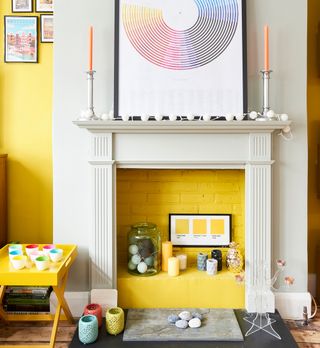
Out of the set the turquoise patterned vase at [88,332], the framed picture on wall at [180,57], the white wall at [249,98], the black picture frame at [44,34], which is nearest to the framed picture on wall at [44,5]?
the black picture frame at [44,34]

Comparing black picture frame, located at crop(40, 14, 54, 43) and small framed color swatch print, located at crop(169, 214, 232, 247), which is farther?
black picture frame, located at crop(40, 14, 54, 43)

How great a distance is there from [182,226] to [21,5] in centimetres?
202

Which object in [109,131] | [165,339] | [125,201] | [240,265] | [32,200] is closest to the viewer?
[165,339]

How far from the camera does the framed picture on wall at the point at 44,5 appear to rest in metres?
2.77

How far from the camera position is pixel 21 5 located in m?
2.76

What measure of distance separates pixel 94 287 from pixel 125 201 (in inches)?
24.2

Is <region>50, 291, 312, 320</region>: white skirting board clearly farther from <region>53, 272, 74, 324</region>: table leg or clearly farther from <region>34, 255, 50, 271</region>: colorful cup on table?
<region>34, 255, 50, 271</region>: colorful cup on table

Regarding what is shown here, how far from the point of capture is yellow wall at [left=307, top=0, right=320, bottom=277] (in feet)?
8.74

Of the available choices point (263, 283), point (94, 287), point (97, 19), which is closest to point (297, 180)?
point (263, 283)

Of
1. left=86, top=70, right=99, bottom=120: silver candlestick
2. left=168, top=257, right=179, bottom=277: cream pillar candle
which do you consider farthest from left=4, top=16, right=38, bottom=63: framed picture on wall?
left=168, top=257, right=179, bottom=277: cream pillar candle

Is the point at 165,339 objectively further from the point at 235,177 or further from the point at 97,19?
the point at 97,19

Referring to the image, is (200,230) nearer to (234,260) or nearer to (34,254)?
(234,260)

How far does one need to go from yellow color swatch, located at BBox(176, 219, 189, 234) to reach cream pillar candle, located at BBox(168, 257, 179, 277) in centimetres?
26

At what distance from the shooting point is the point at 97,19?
2355 millimetres
